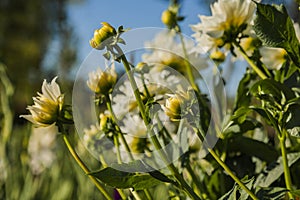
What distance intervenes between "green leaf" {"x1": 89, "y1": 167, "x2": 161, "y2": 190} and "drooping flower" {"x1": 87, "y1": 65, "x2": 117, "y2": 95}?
0.27 ft

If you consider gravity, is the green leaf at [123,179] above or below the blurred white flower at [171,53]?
below

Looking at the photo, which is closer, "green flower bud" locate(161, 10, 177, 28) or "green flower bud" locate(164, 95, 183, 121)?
"green flower bud" locate(164, 95, 183, 121)

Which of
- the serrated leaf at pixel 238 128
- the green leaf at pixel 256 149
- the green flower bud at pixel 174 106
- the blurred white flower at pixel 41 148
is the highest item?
the blurred white flower at pixel 41 148

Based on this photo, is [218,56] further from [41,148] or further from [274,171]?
[41,148]

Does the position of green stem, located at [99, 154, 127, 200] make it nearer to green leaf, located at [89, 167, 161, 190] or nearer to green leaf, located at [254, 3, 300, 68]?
green leaf, located at [89, 167, 161, 190]

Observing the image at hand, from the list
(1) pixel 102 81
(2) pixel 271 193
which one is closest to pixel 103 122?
(1) pixel 102 81

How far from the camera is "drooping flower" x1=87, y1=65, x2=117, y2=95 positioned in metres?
0.36

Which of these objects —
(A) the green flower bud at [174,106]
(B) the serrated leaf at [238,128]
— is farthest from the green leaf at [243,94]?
(A) the green flower bud at [174,106]

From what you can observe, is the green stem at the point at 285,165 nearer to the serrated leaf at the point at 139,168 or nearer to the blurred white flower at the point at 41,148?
the serrated leaf at the point at 139,168

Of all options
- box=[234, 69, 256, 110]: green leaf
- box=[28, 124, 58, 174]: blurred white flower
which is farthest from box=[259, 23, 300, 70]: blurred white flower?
box=[28, 124, 58, 174]: blurred white flower

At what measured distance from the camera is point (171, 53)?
52 cm

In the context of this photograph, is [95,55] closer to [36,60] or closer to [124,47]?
[124,47]

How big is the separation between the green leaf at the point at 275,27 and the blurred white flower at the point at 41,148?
43.1 inches

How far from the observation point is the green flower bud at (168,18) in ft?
1.71
